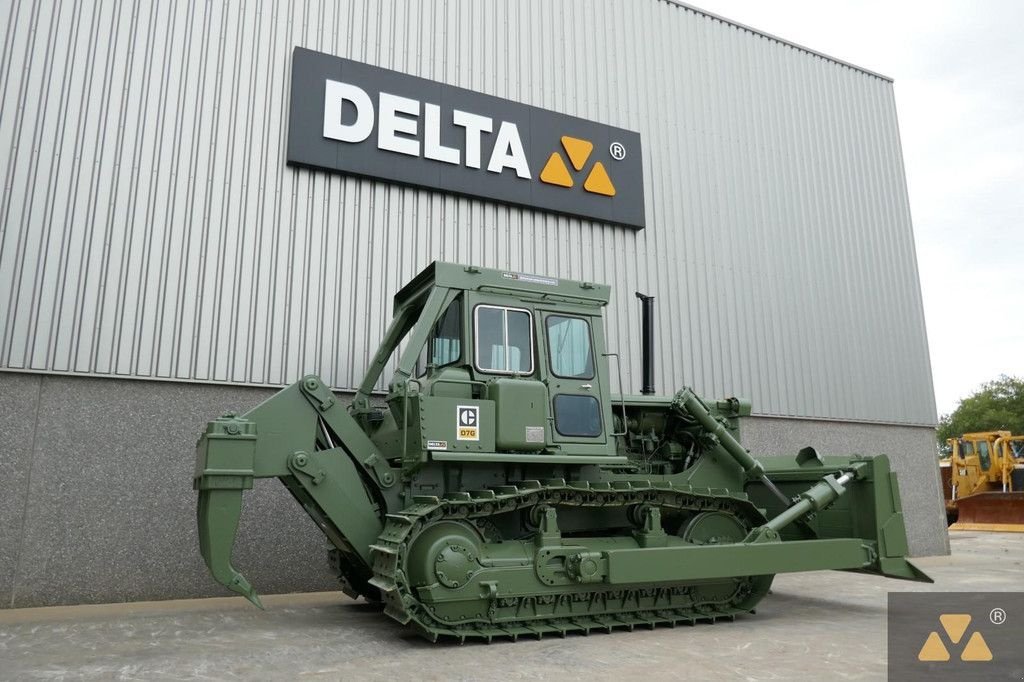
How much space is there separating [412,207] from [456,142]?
1.37m

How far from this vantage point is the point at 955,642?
657cm

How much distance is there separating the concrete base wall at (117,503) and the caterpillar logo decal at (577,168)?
5.94 meters

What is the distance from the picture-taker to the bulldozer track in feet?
20.2

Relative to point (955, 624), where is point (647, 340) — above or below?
above

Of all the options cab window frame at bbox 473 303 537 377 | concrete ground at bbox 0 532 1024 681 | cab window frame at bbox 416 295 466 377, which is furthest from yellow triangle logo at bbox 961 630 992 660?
cab window frame at bbox 416 295 466 377

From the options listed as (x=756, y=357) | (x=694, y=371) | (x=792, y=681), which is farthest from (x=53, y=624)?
(x=756, y=357)

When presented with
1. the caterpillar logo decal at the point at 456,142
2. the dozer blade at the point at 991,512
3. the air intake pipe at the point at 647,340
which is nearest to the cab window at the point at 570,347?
the air intake pipe at the point at 647,340

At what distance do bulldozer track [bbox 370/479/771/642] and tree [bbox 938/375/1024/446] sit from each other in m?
65.0

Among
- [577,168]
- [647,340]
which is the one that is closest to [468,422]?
[647,340]

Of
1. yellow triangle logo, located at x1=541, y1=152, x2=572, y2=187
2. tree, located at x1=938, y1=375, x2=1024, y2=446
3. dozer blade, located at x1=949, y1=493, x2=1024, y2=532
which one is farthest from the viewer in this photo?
tree, located at x1=938, y1=375, x2=1024, y2=446

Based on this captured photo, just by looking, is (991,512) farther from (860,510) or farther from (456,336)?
(456,336)

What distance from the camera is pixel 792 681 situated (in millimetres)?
5039

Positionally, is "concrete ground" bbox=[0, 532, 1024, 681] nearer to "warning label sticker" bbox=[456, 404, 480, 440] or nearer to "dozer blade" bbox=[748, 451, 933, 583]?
"dozer blade" bbox=[748, 451, 933, 583]

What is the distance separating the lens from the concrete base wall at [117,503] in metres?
8.05
